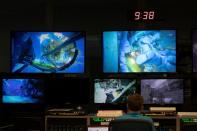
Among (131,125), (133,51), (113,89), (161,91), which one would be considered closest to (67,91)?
(113,89)

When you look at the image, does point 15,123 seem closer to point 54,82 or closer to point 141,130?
point 54,82

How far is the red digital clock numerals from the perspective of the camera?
20.1ft

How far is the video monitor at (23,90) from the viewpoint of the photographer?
6.17 metres

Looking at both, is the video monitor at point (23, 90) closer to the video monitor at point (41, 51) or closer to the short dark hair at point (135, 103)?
the video monitor at point (41, 51)

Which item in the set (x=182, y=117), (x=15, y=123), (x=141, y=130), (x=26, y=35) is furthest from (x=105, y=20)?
(x=141, y=130)

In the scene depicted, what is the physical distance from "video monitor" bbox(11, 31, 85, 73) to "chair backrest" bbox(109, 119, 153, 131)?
9.10ft

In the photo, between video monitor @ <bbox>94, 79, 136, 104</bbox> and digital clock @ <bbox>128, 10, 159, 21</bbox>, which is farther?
digital clock @ <bbox>128, 10, 159, 21</bbox>

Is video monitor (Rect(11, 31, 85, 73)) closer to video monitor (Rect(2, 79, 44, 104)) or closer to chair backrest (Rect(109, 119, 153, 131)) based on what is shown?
video monitor (Rect(2, 79, 44, 104))

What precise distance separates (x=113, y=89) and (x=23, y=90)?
4.29ft

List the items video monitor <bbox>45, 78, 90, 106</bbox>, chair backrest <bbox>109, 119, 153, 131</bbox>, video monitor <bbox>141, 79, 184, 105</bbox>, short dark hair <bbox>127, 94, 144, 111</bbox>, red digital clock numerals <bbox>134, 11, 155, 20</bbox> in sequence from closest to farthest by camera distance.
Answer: chair backrest <bbox>109, 119, 153, 131</bbox> < short dark hair <bbox>127, 94, 144, 111</bbox> < video monitor <bbox>141, 79, 184, 105</bbox> < video monitor <bbox>45, 78, 90, 106</bbox> < red digital clock numerals <bbox>134, 11, 155, 20</bbox>

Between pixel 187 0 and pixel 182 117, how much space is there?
151 inches

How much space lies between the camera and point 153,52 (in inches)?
236

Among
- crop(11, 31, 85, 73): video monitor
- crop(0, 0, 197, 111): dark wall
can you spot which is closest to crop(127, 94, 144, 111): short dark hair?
crop(11, 31, 85, 73): video monitor

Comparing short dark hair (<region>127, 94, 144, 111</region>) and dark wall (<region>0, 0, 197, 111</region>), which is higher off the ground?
dark wall (<region>0, 0, 197, 111</region>)
